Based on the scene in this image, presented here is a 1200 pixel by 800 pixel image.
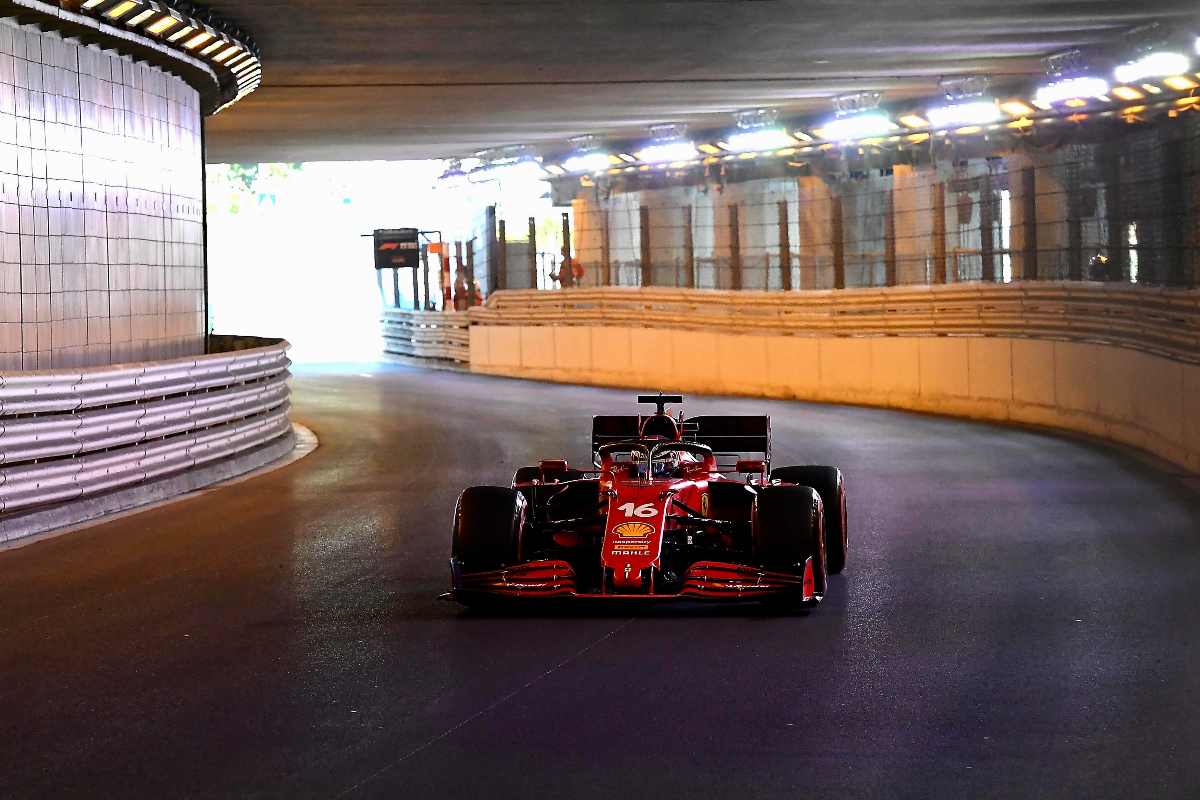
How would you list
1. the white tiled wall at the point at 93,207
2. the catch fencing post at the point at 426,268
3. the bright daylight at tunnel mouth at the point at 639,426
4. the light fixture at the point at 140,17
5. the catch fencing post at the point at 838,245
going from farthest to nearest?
the catch fencing post at the point at 426,268, the catch fencing post at the point at 838,245, the light fixture at the point at 140,17, the white tiled wall at the point at 93,207, the bright daylight at tunnel mouth at the point at 639,426

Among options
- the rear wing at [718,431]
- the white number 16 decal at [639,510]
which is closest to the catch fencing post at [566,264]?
the rear wing at [718,431]

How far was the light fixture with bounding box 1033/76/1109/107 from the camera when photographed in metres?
21.5

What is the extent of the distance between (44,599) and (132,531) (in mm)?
2987

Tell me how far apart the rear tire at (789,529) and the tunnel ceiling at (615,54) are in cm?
826

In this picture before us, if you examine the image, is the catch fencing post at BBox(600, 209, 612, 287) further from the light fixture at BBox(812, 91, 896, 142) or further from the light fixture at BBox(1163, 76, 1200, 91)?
the light fixture at BBox(1163, 76, 1200, 91)

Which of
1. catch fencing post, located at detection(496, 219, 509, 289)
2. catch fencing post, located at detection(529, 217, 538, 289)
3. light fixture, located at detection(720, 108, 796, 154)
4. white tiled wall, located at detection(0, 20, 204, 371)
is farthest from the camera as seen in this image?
catch fencing post, located at detection(496, 219, 509, 289)

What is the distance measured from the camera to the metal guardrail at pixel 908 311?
59.0ft

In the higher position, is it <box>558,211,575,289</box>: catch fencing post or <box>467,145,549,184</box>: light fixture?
<box>467,145,549,184</box>: light fixture

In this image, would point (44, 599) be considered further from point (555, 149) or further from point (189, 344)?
point (555, 149)

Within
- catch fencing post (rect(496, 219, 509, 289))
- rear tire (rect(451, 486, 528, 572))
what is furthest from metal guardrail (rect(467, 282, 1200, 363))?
rear tire (rect(451, 486, 528, 572))

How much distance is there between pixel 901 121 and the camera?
2675 centimetres

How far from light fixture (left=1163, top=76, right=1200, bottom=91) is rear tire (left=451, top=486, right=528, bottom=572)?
11069 mm

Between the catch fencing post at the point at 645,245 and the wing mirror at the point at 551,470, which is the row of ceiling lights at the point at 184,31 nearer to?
the wing mirror at the point at 551,470

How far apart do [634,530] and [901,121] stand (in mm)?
18557
